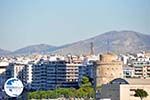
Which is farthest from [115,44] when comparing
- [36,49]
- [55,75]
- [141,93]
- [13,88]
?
[13,88]

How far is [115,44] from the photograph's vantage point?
161 m

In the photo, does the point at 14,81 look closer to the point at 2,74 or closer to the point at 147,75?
the point at 147,75

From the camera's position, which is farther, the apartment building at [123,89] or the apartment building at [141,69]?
the apartment building at [141,69]

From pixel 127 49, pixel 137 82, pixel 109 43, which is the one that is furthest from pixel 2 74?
pixel 109 43

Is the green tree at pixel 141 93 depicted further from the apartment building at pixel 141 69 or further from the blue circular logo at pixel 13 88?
the apartment building at pixel 141 69

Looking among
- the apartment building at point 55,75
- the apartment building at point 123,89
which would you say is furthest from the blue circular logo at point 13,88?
the apartment building at point 55,75

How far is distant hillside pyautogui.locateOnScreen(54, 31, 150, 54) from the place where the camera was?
15650 centimetres

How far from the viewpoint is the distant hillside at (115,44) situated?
15650 centimetres

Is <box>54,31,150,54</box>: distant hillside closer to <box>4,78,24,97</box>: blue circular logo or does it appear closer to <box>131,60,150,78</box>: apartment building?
<box>131,60,150,78</box>: apartment building

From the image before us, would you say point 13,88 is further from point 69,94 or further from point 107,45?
point 107,45

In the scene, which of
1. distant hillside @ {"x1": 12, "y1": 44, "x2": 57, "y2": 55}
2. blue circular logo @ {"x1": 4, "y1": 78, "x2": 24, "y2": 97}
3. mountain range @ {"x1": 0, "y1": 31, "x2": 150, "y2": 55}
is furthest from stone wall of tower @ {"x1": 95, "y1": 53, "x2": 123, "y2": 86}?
distant hillside @ {"x1": 12, "y1": 44, "x2": 57, "y2": 55}

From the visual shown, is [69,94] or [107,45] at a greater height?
[107,45]

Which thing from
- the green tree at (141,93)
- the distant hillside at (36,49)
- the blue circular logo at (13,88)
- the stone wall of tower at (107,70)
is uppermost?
the distant hillside at (36,49)

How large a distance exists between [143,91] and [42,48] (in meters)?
146
